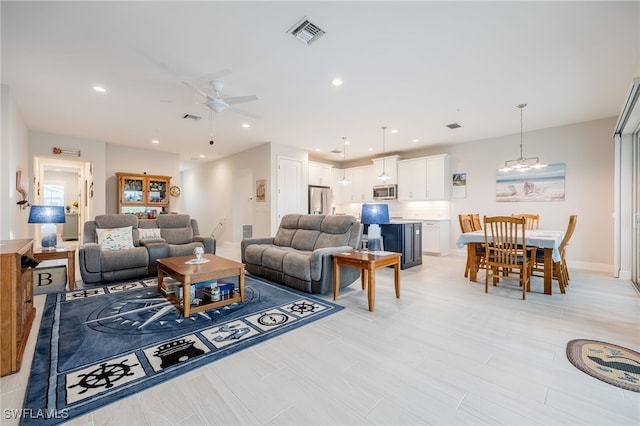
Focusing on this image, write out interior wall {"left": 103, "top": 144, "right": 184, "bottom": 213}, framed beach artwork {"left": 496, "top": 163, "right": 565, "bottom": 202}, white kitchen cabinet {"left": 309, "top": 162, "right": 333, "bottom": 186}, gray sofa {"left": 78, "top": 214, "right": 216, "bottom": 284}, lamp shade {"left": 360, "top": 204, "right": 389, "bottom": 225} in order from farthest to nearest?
white kitchen cabinet {"left": 309, "top": 162, "right": 333, "bottom": 186}, interior wall {"left": 103, "top": 144, "right": 184, "bottom": 213}, framed beach artwork {"left": 496, "top": 163, "right": 565, "bottom": 202}, lamp shade {"left": 360, "top": 204, "right": 389, "bottom": 225}, gray sofa {"left": 78, "top": 214, "right": 216, "bottom": 284}

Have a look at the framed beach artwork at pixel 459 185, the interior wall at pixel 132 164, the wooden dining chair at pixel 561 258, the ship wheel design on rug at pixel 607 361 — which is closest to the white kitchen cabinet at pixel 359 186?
the framed beach artwork at pixel 459 185

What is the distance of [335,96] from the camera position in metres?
4.03

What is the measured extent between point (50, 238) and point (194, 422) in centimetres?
405

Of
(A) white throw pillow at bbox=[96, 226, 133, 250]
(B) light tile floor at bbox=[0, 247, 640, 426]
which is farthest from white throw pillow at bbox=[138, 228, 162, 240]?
(B) light tile floor at bbox=[0, 247, 640, 426]

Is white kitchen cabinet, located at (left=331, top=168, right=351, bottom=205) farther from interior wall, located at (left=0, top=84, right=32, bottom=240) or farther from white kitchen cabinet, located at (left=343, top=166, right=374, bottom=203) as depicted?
interior wall, located at (left=0, top=84, right=32, bottom=240)

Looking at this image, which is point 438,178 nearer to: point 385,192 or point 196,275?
point 385,192

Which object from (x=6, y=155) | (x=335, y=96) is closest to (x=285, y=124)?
(x=335, y=96)

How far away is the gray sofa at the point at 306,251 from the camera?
3.49 metres

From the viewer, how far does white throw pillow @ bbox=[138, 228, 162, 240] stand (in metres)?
4.85

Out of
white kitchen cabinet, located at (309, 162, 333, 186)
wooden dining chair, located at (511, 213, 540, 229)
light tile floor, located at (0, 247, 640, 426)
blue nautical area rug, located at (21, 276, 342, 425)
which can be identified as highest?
white kitchen cabinet, located at (309, 162, 333, 186)

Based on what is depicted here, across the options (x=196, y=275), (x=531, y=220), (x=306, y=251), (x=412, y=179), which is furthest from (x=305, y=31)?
(x=412, y=179)

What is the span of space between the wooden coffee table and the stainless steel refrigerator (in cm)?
458

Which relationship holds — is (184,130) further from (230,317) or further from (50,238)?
(230,317)

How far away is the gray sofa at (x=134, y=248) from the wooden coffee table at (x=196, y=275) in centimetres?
103
